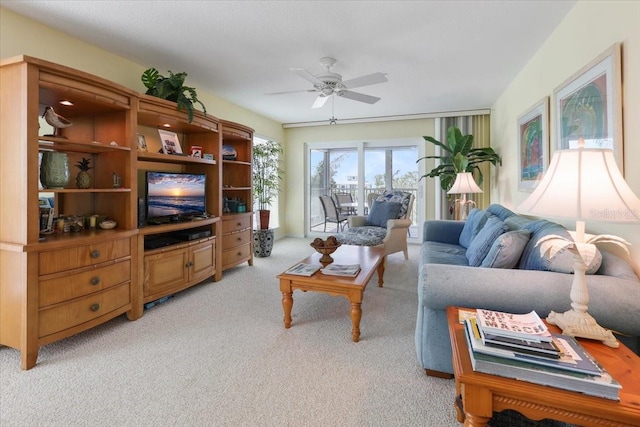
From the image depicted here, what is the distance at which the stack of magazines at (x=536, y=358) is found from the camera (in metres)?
0.94

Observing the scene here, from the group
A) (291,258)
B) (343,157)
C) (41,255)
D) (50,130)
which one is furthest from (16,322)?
(343,157)

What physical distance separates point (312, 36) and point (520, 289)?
8.11 feet

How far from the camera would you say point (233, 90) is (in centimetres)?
414

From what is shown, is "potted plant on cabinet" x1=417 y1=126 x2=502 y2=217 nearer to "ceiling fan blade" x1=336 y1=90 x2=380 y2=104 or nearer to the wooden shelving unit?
"ceiling fan blade" x1=336 y1=90 x2=380 y2=104

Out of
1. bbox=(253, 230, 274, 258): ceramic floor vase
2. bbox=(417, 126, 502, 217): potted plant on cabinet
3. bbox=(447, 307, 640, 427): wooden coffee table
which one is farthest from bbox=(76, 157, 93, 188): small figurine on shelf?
bbox=(417, 126, 502, 217): potted plant on cabinet

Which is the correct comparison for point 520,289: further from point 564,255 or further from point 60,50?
point 60,50

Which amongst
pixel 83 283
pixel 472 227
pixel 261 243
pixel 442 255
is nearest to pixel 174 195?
pixel 83 283

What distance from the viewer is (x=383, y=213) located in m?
4.73

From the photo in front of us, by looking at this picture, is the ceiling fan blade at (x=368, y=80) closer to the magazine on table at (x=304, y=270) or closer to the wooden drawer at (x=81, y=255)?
the magazine on table at (x=304, y=270)

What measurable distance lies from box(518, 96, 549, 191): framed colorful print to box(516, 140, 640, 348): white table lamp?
1727 millimetres

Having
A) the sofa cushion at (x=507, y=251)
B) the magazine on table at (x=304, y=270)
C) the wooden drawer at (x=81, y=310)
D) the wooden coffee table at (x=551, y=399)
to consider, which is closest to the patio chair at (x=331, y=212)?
the magazine on table at (x=304, y=270)

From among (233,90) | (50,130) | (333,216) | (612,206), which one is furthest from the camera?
(333,216)

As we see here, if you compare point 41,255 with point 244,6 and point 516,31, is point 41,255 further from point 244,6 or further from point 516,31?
point 516,31

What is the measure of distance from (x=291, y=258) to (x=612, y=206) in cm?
400
